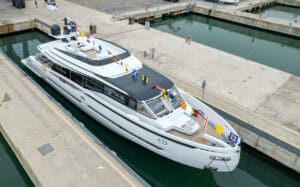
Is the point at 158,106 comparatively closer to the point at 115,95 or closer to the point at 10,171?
the point at 115,95

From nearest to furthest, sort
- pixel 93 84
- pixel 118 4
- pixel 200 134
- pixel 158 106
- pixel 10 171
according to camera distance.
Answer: pixel 10 171 < pixel 200 134 < pixel 158 106 < pixel 93 84 < pixel 118 4

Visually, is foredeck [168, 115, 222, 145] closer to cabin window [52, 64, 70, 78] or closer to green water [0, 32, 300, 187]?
green water [0, 32, 300, 187]

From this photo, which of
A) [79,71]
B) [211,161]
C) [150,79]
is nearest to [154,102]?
[150,79]

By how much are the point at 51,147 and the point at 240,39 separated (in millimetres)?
20676

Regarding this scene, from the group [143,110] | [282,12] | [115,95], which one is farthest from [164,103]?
[282,12]

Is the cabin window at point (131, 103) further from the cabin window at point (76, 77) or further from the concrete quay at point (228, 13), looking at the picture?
the concrete quay at point (228, 13)

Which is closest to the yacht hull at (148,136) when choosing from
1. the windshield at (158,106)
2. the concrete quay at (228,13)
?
the windshield at (158,106)

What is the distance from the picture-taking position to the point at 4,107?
36.5ft

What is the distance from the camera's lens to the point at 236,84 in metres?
14.2

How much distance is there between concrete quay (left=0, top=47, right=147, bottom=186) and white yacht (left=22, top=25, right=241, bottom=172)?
52.9 inches

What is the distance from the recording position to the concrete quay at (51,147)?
8305 mm

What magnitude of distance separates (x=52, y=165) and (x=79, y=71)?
4.47 m

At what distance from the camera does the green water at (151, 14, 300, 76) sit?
68.3 feet

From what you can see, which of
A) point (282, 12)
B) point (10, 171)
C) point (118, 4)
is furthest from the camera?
point (282, 12)
